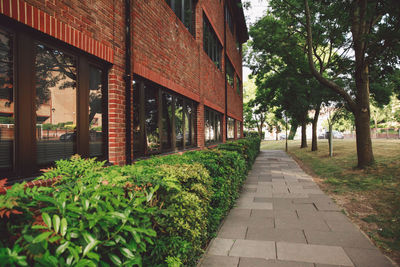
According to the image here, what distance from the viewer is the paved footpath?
9.90 feet

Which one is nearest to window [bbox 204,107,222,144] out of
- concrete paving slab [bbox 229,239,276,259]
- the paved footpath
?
the paved footpath

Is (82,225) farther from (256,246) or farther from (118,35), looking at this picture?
(118,35)

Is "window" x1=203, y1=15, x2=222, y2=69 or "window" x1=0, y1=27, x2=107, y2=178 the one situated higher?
"window" x1=203, y1=15, x2=222, y2=69

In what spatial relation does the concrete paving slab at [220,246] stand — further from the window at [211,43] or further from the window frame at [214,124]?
the window at [211,43]

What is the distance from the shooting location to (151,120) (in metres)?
5.59

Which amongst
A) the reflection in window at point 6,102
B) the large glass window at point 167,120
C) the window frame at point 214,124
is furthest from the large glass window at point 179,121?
the reflection in window at point 6,102

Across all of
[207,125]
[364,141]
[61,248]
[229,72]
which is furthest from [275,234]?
[229,72]

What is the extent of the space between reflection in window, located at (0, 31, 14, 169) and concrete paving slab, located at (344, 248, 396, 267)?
424 cm

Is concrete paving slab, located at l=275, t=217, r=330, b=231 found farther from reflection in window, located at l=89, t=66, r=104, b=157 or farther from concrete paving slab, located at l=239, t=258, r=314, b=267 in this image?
reflection in window, located at l=89, t=66, r=104, b=157

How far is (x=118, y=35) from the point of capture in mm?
4078

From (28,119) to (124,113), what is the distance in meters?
1.64

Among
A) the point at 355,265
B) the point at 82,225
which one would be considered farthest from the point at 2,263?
the point at 355,265

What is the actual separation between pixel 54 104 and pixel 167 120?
357 cm

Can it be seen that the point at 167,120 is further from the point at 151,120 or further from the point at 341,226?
the point at 341,226
